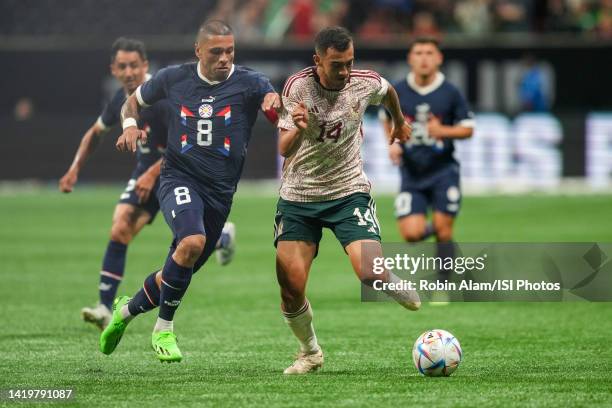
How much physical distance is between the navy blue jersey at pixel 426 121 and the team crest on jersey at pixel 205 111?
4.30 meters

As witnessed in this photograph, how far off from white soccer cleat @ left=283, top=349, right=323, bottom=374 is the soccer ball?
28.8 inches

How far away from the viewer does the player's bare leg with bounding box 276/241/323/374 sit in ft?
27.8

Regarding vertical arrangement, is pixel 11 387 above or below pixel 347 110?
below

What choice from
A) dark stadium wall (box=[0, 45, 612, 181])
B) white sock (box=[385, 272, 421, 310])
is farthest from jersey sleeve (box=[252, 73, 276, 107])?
dark stadium wall (box=[0, 45, 612, 181])

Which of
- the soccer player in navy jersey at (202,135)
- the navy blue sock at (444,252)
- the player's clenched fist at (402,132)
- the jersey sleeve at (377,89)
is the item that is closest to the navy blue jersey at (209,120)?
the soccer player in navy jersey at (202,135)

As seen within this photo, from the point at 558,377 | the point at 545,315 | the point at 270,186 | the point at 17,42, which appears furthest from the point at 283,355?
the point at 17,42

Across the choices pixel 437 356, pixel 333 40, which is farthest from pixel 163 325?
pixel 333 40

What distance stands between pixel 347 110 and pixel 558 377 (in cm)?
218

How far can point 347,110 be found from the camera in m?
8.48

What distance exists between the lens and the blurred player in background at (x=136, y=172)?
35.7 feet

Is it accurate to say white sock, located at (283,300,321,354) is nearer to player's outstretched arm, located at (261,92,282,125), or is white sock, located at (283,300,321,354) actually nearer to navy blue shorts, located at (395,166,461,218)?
player's outstretched arm, located at (261,92,282,125)

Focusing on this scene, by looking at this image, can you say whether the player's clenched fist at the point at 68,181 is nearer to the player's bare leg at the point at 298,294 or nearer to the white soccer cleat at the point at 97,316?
the white soccer cleat at the point at 97,316

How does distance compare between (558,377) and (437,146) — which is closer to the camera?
(558,377)

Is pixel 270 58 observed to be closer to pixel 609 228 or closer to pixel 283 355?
pixel 609 228
